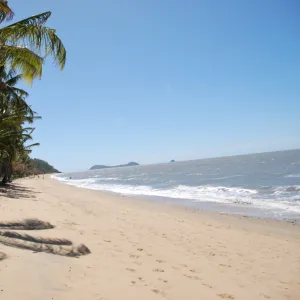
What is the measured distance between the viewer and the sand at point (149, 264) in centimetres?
421

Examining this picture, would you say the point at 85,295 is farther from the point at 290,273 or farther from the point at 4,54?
the point at 4,54

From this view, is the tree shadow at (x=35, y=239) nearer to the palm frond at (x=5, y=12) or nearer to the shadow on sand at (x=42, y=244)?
the shadow on sand at (x=42, y=244)

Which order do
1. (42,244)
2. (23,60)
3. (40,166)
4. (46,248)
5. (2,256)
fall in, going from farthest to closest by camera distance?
(40,166), (23,60), (42,244), (46,248), (2,256)

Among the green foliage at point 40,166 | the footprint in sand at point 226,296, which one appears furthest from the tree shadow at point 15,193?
the green foliage at point 40,166

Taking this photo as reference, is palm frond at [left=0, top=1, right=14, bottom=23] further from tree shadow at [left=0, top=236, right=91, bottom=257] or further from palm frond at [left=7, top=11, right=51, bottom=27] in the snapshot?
tree shadow at [left=0, top=236, right=91, bottom=257]

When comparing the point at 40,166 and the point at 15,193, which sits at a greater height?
the point at 40,166

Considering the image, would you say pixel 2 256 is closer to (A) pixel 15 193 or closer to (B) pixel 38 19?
(B) pixel 38 19

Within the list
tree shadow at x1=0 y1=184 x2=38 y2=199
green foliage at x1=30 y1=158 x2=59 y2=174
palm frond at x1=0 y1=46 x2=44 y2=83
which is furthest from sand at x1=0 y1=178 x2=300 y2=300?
green foliage at x1=30 y1=158 x2=59 y2=174

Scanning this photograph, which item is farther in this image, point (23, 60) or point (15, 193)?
point (15, 193)

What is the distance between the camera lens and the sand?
13.8 ft

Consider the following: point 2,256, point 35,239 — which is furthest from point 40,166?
point 2,256

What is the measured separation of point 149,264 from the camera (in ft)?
20.7

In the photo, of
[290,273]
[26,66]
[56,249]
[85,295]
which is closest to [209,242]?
[290,273]

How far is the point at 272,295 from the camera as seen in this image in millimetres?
5363
